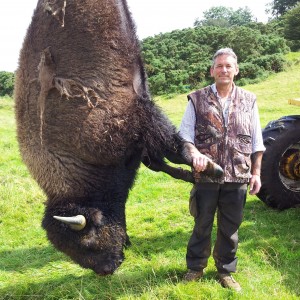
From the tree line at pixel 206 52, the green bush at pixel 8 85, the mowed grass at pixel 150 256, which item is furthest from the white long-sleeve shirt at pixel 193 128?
the tree line at pixel 206 52

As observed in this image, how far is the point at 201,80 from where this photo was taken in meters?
27.3

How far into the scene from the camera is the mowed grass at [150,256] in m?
4.04

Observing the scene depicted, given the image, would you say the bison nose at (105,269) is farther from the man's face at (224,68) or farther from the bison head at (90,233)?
the man's face at (224,68)

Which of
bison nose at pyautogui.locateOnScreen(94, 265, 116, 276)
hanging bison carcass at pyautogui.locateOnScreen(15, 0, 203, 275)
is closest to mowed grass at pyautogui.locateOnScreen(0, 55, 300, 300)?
bison nose at pyautogui.locateOnScreen(94, 265, 116, 276)

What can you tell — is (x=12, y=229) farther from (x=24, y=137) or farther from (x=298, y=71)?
(x=298, y=71)

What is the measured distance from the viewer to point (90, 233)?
3498mm

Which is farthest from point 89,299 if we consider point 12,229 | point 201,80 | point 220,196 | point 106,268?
point 201,80

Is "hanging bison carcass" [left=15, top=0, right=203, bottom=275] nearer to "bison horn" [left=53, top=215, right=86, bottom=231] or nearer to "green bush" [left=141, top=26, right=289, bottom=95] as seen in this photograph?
"bison horn" [left=53, top=215, right=86, bottom=231]

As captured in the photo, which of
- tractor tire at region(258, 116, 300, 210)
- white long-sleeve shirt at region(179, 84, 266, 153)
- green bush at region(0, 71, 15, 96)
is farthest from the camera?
green bush at region(0, 71, 15, 96)

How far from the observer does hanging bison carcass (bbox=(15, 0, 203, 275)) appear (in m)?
3.52

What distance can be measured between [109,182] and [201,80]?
80.1ft

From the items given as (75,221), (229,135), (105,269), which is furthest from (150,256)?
(229,135)

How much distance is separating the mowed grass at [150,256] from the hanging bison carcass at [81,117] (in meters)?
0.73

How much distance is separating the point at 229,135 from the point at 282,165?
8.30 feet
